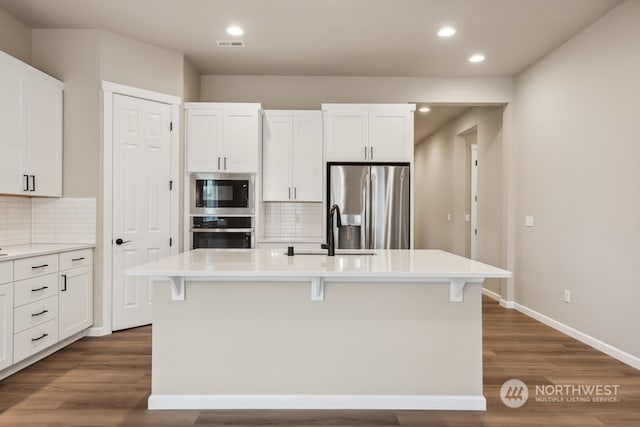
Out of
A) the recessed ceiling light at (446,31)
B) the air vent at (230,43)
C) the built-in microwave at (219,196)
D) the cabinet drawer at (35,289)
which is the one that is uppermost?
the air vent at (230,43)

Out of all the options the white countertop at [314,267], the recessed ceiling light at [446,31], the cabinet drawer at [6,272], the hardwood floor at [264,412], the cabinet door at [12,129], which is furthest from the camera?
the recessed ceiling light at [446,31]

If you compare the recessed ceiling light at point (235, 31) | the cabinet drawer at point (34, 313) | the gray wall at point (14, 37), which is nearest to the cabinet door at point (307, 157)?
the recessed ceiling light at point (235, 31)

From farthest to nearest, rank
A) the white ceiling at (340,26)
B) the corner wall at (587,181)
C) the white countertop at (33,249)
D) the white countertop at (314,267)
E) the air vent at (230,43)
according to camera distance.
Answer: the air vent at (230,43) → the white ceiling at (340,26) → the corner wall at (587,181) → the white countertop at (33,249) → the white countertop at (314,267)

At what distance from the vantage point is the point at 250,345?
2.36m

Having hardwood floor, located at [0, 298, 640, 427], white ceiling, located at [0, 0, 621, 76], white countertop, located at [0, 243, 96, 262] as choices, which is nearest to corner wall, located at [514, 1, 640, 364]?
white ceiling, located at [0, 0, 621, 76]

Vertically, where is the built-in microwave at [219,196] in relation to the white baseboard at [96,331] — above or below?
above

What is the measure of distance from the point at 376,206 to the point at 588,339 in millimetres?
2302

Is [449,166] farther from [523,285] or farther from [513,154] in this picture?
[523,285]

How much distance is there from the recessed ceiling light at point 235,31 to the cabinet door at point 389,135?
1613 millimetres

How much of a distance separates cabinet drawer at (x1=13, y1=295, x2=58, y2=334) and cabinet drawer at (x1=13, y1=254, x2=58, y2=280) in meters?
0.22

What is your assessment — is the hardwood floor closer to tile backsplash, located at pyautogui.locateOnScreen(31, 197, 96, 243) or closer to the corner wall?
the corner wall

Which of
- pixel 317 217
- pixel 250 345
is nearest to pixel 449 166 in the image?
pixel 317 217

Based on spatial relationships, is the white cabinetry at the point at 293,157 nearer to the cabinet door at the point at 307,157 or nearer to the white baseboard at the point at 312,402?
the cabinet door at the point at 307,157

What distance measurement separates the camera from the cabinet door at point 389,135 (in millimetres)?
4543
